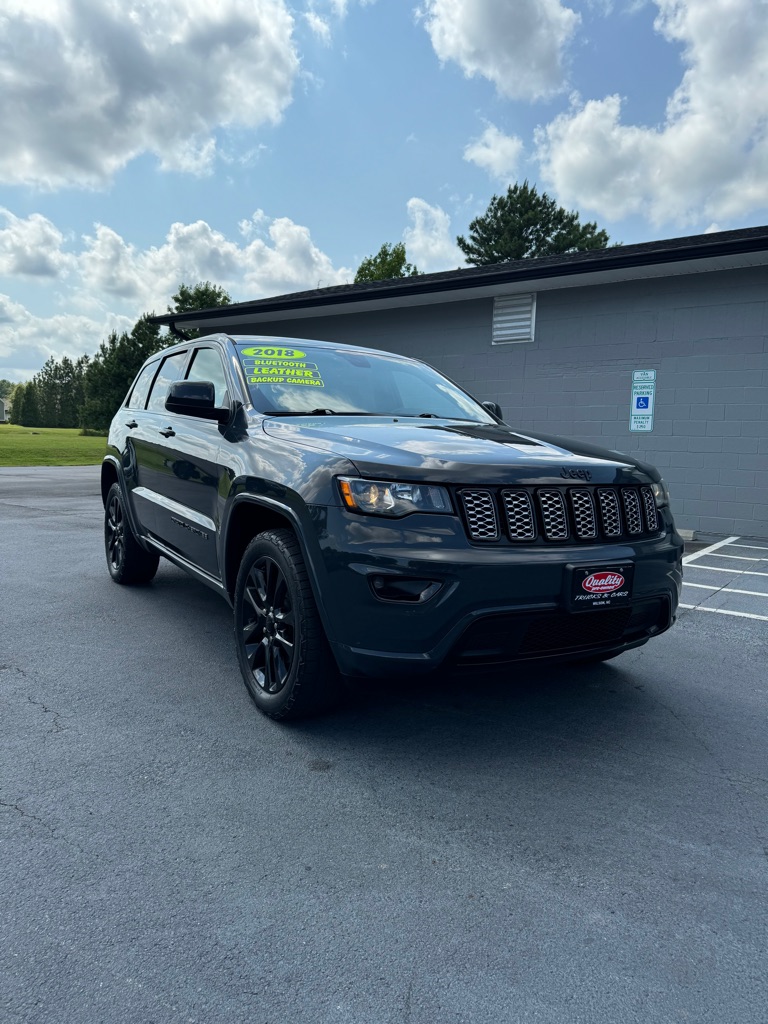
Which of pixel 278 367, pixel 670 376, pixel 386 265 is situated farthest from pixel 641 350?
pixel 386 265

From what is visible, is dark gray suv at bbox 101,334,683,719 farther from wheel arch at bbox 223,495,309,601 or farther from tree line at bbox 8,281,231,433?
tree line at bbox 8,281,231,433

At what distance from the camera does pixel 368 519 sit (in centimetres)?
267

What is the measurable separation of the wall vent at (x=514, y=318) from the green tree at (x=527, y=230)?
3024 centimetres

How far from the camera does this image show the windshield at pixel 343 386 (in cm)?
381

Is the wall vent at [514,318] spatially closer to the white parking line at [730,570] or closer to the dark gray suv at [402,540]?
the white parking line at [730,570]

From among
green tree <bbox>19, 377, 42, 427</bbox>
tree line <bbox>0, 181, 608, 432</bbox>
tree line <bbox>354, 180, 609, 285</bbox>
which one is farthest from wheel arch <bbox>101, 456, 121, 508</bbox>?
green tree <bbox>19, 377, 42, 427</bbox>

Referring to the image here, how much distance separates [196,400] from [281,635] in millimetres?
1261

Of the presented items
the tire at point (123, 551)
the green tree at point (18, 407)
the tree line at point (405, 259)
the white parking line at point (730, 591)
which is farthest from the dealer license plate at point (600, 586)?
the green tree at point (18, 407)

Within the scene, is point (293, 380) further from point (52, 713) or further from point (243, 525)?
point (52, 713)

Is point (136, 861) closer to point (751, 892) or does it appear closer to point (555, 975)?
point (555, 975)

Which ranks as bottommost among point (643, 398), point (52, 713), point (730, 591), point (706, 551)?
point (706, 551)

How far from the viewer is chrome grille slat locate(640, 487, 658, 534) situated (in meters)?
3.17

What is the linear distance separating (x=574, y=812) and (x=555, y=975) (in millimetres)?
788

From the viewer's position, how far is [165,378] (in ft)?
17.1
